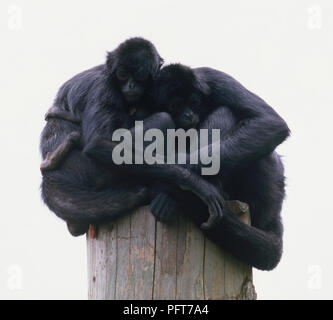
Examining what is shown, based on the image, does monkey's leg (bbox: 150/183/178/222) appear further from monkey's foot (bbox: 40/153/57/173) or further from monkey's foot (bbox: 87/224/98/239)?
monkey's foot (bbox: 40/153/57/173)

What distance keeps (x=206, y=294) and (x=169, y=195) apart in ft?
3.32

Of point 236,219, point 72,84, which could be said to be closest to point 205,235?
point 236,219

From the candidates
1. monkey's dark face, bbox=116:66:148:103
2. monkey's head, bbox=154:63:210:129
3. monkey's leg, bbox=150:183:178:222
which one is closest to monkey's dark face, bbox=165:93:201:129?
monkey's head, bbox=154:63:210:129

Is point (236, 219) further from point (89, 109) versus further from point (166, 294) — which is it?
point (89, 109)

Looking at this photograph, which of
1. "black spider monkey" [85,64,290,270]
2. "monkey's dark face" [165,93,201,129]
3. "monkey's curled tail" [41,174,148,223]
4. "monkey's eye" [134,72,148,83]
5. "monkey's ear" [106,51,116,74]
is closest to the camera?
"monkey's curled tail" [41,174,148,223]

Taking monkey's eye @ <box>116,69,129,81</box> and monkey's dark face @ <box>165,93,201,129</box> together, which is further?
monkey's eye @ <box>116,69,129,81</box>

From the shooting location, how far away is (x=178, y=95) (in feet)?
22.6

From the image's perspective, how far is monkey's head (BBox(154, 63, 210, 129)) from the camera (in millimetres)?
6863

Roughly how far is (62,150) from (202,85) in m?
1.68

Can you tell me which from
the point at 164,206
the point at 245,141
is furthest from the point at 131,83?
the point at 164,206

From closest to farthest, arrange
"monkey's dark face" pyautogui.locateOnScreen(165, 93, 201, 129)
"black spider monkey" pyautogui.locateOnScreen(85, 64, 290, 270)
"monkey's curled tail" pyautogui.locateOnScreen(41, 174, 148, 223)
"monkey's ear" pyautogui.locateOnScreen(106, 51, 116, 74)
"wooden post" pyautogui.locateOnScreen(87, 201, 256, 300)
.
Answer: "wooden post" pyautogui.locateOnScreen(87, 201, 256, 300) < "monkey's curled tail" pyautogui.locateOnScreen(41, 174, 148, 223) < "black spider monkey" pyautogui.locateOnScreen(85, 64, 290, 270) < "monkey's dark face" pyautogui.locateOnScreen(165, 93, 201, 129) < "monkey's ear" pyautogui.locateOnScreen(106, 51, 116, 74)

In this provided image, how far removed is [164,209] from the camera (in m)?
6.02
